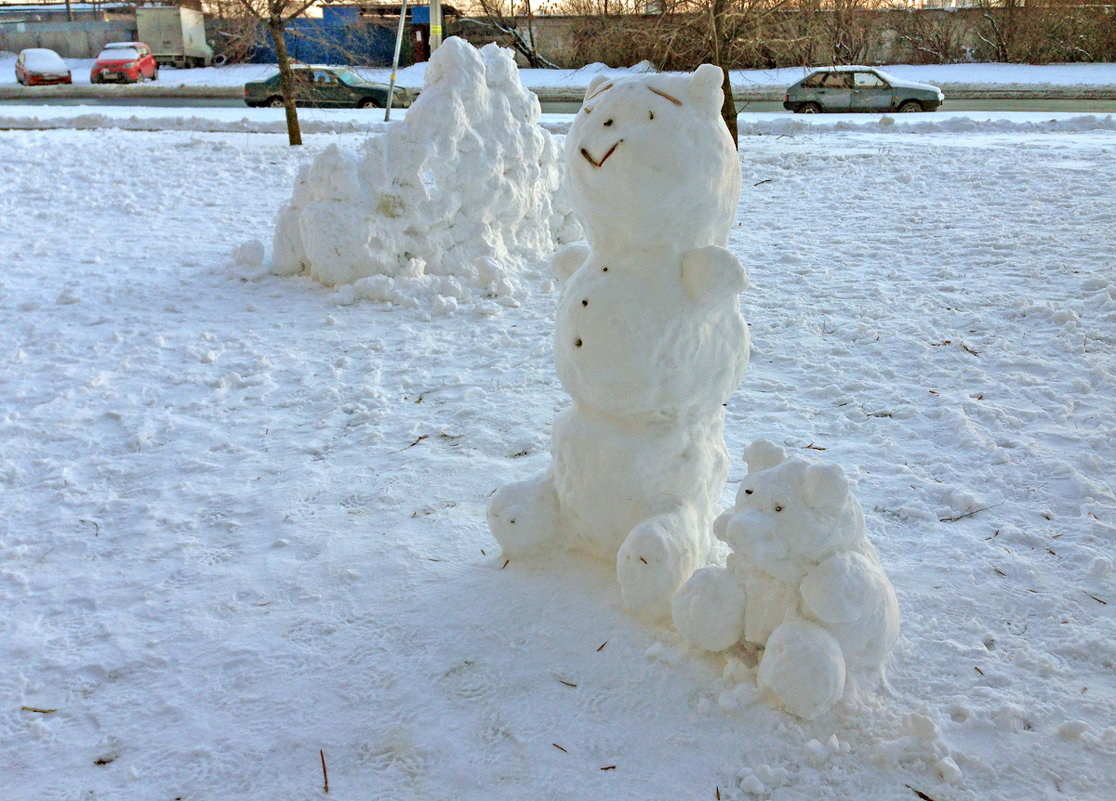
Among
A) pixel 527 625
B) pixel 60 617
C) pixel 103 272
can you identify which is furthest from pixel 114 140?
pixel 527 625

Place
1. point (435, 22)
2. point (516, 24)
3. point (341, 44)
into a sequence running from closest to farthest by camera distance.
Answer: point (435, 22)
point (341, 44)
point (516, 24)

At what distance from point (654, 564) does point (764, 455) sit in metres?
0.44

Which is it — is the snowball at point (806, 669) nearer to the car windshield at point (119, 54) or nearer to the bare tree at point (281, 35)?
Result: the bare tree at point (281, 35)

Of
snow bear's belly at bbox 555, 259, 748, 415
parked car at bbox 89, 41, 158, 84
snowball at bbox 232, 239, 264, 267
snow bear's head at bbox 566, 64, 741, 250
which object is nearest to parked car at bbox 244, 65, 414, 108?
parked car at bbox 89, 41, 158, 84

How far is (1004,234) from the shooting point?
6.80 metres

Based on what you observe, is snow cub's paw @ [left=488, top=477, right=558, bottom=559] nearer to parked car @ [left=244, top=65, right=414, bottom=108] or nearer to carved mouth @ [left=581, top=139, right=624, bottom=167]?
carved mouth @ [left=581, top=139, right=624, bottom=167]

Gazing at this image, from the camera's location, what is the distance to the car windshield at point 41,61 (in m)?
23.5

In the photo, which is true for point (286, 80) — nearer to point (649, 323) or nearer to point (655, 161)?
point (655, 161)

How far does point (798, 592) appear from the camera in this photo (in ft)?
A: 7.17

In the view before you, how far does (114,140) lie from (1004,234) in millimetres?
10517

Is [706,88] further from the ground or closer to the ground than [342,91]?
closer to the ground

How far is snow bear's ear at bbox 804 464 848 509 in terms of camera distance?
212cm

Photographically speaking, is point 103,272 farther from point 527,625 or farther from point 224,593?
point 527,625

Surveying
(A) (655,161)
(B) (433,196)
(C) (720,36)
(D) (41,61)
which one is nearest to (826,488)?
(A) (655,161)
